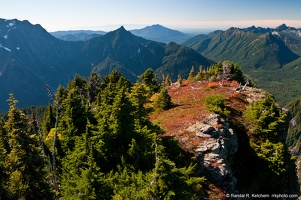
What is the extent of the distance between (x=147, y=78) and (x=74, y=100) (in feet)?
144

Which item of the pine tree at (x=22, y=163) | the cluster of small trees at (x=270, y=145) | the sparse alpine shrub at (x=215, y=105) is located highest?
the pine tree at (x=22, y=163)

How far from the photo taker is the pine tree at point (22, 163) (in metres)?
15.9

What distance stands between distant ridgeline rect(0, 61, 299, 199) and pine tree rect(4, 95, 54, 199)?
0.06 m

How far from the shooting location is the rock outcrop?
88.8 feet

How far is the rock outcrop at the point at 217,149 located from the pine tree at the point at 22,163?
17.2 metres

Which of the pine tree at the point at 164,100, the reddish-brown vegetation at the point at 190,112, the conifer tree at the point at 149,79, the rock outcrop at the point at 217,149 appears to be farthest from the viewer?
the conifer tree at the point at 149,79

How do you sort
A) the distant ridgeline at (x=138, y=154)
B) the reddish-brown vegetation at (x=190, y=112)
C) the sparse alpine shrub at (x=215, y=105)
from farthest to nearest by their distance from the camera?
1. the sparse alpine shrub at (x=215, y=105)
2. the reddish-brown vegetation at (x=190, y=112)
3. the distant ridgeline at (x=138, y=154)

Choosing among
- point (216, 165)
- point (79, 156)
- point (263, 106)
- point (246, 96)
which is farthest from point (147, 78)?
point (79, 156)

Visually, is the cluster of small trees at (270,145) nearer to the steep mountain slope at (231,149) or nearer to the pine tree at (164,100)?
the steep mountain slope at (231,149)

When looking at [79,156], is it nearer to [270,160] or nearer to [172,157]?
[172,157]

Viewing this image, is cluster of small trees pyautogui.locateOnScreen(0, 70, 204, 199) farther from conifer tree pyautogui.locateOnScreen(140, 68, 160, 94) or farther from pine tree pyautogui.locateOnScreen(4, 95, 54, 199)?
conifer tree pyautogui.locateOnScreen(140, 68, 160, 94)

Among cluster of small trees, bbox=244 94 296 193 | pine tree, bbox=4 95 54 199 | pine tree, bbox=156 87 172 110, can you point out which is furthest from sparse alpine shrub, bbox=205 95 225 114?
pine tree, bbox=4 95 54 199

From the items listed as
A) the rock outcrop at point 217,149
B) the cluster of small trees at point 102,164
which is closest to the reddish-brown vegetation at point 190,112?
the rock outcrop at point 217,149

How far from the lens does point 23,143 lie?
16031mm
